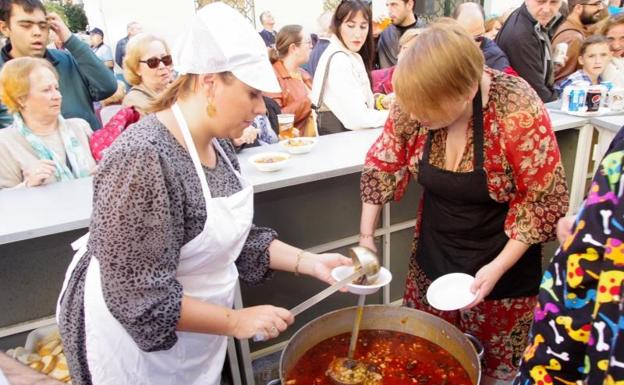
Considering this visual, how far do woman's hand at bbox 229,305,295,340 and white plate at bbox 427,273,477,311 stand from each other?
1.79 ft

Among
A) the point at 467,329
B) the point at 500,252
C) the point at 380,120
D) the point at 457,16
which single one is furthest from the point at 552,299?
the point at 457,16

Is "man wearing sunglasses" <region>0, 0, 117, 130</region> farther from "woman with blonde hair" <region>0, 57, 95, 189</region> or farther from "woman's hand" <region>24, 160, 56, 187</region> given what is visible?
"woman's hand" <region>24, 160, 56, 187</region>

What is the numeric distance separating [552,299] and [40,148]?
8.10 ft

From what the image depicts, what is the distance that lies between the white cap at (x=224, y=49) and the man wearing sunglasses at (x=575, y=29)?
13.2 ft

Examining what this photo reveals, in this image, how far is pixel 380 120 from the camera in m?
2.80

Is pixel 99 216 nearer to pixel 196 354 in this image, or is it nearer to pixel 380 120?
pixel 196 354

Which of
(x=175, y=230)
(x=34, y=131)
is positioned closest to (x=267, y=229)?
(x=175, y=230)

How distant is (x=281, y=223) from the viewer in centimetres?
224

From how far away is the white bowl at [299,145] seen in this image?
218 centimetres

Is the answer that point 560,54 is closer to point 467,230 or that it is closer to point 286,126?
point 286,126

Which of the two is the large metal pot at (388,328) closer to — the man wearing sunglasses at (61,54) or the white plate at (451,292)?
the white plate at (451,292)

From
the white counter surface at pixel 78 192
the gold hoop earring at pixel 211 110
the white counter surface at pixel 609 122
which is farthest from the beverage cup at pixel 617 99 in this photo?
the gold hoop earring at pixel 211 110

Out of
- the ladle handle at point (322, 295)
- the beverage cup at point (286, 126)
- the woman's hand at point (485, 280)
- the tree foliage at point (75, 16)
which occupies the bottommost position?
the woman's hand at point (485, 280)

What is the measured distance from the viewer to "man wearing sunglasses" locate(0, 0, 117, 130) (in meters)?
2.73
